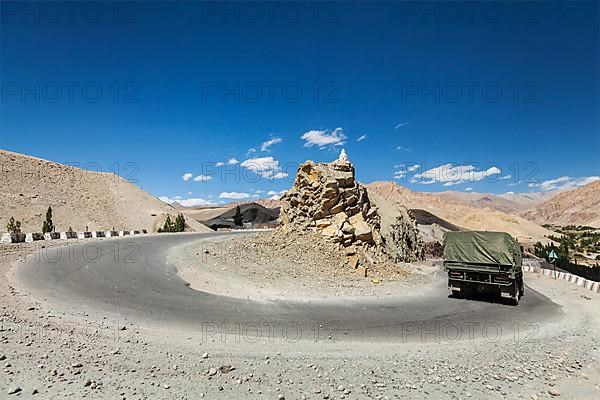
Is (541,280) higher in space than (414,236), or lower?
lower

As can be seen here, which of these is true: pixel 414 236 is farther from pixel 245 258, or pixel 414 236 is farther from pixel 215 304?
pixel 215 304

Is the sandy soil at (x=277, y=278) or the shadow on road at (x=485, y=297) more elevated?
the sandy soil at (x=277, y=278)

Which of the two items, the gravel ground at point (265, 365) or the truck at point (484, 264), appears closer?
the gravel ground at point (265, 365)

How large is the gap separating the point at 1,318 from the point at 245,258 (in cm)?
1167

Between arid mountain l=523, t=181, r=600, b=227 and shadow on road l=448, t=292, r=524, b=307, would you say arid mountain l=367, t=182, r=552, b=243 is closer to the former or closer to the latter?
shadow on road l=448, t=292, r=524, b=307

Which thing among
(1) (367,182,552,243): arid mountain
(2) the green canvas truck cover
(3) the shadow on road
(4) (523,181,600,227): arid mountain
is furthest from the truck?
(4) (523,181,600,227): arid mountain

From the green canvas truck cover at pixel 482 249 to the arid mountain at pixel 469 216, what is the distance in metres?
49.6

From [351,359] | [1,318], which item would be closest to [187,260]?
[1,318]

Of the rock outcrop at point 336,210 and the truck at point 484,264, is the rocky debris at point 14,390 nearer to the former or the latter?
the truck at point 484,264

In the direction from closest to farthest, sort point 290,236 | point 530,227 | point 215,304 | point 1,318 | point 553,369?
1. point 553,369
2. point 1,318
3. point 215,304
4. point 290,236
5. point 530,227

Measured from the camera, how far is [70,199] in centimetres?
6438

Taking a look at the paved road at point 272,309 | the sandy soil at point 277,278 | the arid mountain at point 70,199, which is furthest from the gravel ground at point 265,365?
the arid mountain at point 70,199

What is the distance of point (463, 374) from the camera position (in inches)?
283

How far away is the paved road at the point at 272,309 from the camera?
9781 mm
